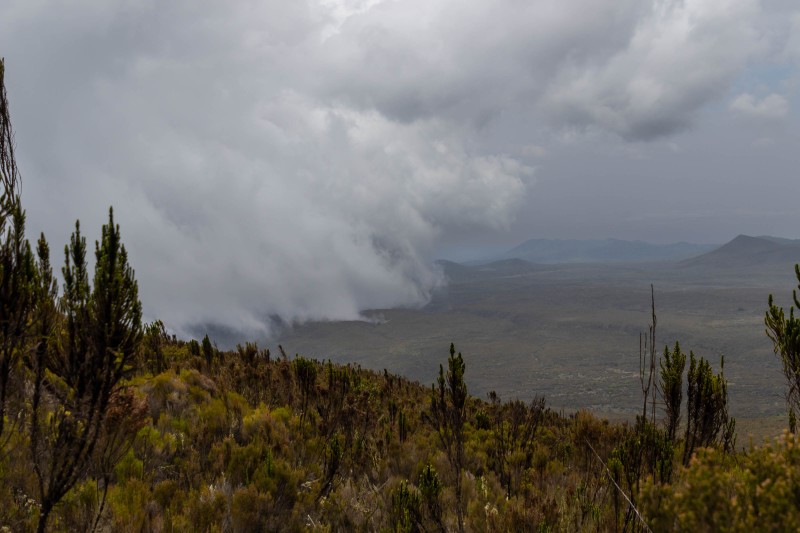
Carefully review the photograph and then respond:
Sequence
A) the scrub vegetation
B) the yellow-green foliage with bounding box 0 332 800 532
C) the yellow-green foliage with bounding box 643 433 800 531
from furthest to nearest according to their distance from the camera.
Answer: the scrub vegetation
the yellow-green foliage with bounding box 0 332 800 532
the yellow-green foliage with bounding box 643 433 800 531

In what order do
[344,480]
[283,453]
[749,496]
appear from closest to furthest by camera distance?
1. [749,496]
2. [344,480]
3. [283,453]

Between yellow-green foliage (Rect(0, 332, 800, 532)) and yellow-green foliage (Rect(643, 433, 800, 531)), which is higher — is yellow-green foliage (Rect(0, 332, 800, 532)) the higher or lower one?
the lower one

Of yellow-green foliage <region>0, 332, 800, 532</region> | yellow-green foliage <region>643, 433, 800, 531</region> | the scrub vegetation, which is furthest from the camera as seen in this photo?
the scrub vegetation

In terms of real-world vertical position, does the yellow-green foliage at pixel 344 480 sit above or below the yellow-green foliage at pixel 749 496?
below

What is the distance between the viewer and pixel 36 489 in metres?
3.96

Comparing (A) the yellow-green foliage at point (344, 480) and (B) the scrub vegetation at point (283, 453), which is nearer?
(A) the yellow-green foliage at point (344, 480)

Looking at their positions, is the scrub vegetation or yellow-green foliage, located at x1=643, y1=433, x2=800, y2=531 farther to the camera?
the scrub vegetation

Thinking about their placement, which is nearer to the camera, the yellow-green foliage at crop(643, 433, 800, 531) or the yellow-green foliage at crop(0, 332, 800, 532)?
the yellow-green foliage at crop(643, 433, 800, 531)

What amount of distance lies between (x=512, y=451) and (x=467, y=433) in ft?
4.56

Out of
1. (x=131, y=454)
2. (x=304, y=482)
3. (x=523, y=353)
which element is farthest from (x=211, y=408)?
(x=523, y=353)

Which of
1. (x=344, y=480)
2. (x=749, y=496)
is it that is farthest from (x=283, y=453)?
(x=749, y=496)

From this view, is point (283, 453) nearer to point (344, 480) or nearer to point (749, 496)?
point (344, 480)

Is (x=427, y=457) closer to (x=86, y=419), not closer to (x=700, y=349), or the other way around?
(x=86, y=419)

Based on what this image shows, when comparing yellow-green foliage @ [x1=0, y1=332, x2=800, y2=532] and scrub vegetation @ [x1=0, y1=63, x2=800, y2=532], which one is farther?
scrub vegetation @ [x1=0, y1=63, x2=800, y2=532]
